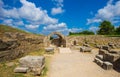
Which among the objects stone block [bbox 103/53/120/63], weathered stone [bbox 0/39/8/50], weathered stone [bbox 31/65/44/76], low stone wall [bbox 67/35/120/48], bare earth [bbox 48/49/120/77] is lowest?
bare earth [bbox 48/49/120/77]

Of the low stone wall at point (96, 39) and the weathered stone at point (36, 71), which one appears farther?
the low stone wall at point (96, 39)

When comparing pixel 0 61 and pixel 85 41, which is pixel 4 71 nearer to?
pixel 0 61

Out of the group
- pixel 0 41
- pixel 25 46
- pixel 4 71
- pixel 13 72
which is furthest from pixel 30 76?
pixel 25 46

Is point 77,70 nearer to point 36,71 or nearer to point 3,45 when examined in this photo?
point 36,71

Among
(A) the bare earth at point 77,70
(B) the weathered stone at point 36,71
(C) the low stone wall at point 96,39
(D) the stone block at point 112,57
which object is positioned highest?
(C) the low stone wall at point 96,39

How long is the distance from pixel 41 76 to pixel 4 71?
7.27 ft

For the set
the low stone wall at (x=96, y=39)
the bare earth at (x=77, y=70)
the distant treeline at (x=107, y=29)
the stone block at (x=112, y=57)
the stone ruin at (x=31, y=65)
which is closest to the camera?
the stone ruin at (x=31, y=65)

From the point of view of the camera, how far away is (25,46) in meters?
13.4

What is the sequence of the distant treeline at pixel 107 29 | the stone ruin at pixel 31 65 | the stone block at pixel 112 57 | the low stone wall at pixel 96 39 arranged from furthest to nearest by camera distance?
the distant treeline at pixel 107 29
the low stone wall at pixel 96 39
the stone block at pixel 112 57
the stone ruin at pixel 31 65

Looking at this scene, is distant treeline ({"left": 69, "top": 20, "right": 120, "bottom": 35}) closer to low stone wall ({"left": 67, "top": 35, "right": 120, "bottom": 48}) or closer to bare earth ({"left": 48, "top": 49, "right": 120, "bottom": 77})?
low stone wall ({"left": 67, "top": 35, "right": 120, "bottom": 48})

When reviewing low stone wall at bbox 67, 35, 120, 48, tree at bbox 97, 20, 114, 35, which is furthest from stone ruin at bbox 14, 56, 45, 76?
tree at bbox 97, 20, 114, 35

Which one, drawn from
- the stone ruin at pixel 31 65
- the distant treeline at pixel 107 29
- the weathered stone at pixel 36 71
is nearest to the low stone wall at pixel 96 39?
the distant treeline at pixel 107 29

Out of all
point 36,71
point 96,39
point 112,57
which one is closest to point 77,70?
point 36,71

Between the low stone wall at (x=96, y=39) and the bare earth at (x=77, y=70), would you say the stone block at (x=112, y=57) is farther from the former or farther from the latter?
the low stone wall at (x=96, y=39)
